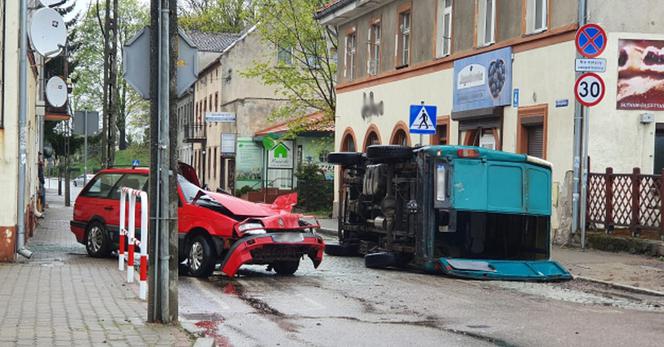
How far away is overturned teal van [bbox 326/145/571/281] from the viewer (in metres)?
15.3

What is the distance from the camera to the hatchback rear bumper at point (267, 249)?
46.4 ft

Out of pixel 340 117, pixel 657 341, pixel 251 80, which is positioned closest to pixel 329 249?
pixel 657 341

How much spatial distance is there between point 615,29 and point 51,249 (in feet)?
40.0

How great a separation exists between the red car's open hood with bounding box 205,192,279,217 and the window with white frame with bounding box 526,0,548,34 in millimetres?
10640

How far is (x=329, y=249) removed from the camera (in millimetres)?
19562

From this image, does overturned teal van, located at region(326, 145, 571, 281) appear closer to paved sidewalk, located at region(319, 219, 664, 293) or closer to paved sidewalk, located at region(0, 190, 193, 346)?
paved sidewalk, located at region(319, 219, 664, 293)

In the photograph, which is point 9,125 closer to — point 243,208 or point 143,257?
point 243,208

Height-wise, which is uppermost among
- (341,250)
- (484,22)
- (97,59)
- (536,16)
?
Answer: (97,59)

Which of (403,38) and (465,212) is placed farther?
(403,38)

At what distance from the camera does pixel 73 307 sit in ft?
35.1

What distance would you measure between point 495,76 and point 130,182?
37.1 feet

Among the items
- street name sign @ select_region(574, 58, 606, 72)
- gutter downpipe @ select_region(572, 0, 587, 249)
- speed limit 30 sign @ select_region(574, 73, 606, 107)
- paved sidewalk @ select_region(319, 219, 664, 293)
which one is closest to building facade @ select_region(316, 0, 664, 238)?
gutter downpipe @ select_region(572, 0, 587, 249)

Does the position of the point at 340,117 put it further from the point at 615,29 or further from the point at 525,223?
the point at 525,223

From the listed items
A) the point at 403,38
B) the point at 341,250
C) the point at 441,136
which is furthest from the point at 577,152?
the point at 403,38
